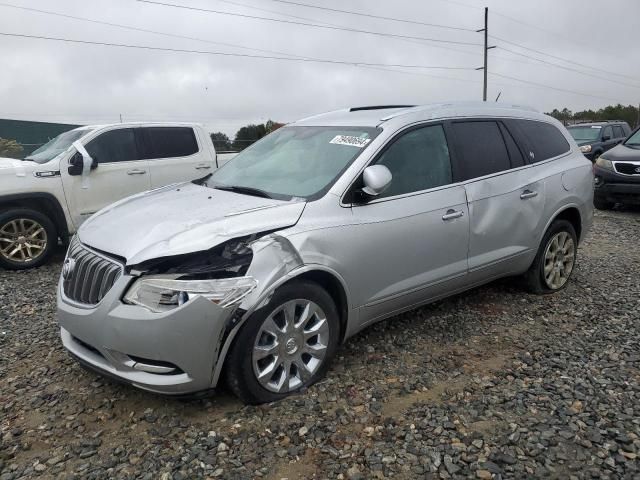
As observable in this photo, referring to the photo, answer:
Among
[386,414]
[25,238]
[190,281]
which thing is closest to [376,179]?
[190,281]

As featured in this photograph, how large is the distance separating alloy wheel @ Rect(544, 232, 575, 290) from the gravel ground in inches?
27.4

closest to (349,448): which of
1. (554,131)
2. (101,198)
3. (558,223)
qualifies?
(558,223)

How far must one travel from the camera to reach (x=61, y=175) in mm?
6578

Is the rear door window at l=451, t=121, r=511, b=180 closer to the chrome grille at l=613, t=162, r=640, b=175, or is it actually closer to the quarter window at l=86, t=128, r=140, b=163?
the quarter window at l=86, t=128, r=140, b=163

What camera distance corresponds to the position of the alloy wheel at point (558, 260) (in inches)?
194

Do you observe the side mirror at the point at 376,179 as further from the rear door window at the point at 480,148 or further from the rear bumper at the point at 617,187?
the rear bumper at the point at 617,187

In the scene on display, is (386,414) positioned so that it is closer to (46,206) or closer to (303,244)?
(303,244)

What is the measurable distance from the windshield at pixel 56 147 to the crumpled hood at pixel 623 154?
9123mm

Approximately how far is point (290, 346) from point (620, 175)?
8961mm

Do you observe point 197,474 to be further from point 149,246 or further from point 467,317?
point 467,317

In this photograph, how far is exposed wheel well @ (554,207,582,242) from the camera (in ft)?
16.4

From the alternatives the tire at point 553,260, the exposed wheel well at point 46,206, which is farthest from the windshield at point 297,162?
the exposed wheel well at point 46,206

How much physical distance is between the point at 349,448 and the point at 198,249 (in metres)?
1.31

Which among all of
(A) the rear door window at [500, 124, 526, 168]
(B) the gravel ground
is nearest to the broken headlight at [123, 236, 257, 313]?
(B) the gravel ground
